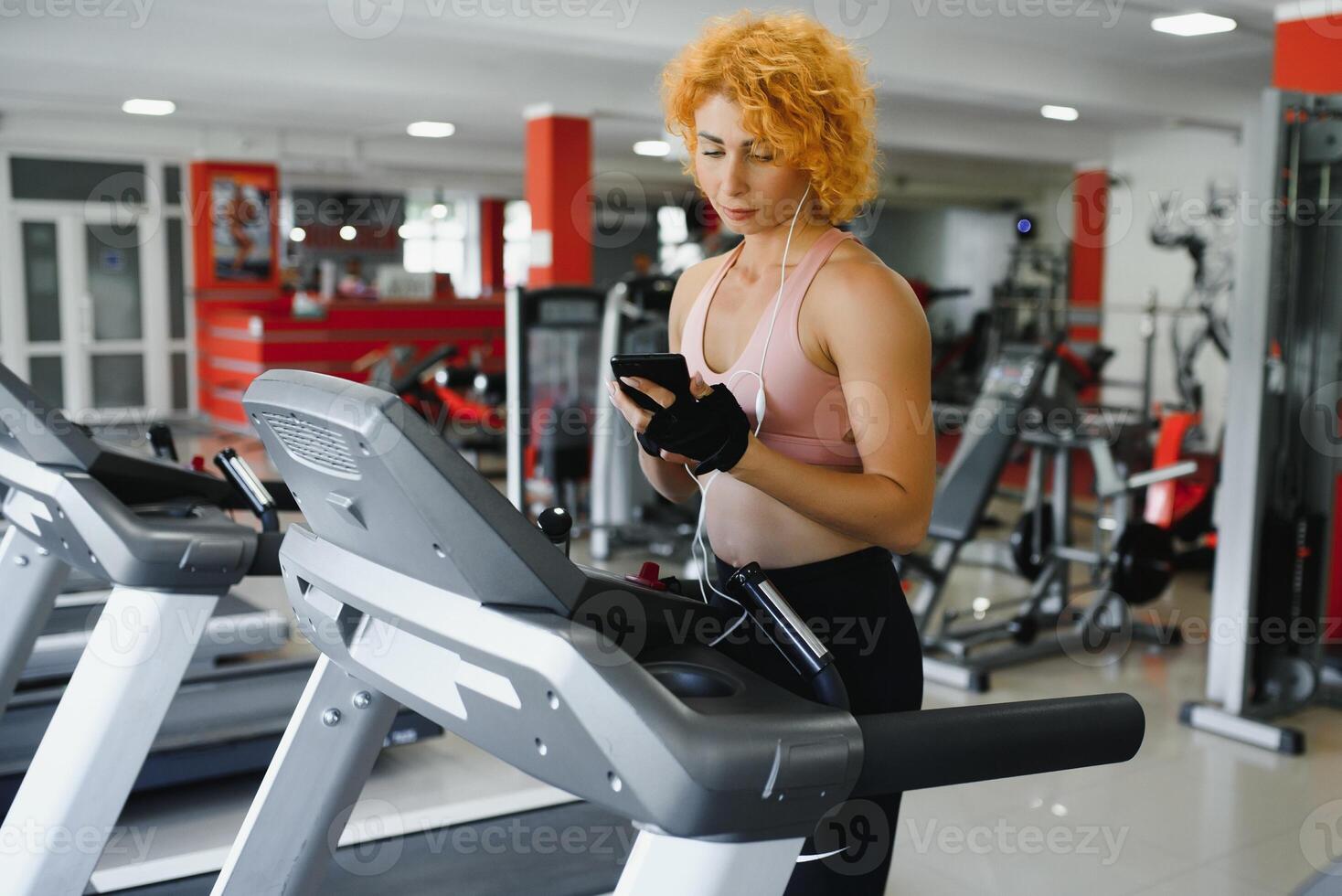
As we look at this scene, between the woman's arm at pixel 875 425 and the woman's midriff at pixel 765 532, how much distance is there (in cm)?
10

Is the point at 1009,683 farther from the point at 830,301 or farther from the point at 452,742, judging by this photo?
the point at 830,301

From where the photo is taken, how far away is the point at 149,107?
30.6ft

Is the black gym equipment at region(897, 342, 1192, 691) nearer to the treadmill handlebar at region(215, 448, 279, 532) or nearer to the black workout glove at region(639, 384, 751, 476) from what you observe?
the treadmill handlebar at region(215, 448, 279, 532)

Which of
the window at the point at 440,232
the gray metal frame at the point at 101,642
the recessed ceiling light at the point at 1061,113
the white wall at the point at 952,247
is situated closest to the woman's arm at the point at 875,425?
the gray metal frame at the point at 101,642

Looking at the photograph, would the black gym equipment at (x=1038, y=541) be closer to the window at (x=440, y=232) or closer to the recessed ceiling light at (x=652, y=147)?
the recessed ceiling light at (x=652, y=147)

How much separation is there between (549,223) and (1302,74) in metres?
5.29

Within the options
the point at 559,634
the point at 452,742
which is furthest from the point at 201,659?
the point at 559,634

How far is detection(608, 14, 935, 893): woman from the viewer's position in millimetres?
1152

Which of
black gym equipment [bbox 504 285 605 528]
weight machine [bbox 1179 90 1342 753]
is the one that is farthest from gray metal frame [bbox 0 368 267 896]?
black gym equipment [bbox 504 285 605 528]

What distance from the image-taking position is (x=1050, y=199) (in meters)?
16.2

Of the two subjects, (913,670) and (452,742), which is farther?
(452,742)

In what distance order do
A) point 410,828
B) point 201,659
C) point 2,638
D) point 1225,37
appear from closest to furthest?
point 2,638, point 410,828, point 201,659, point 1225,37

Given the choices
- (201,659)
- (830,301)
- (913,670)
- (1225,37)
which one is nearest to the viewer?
(830,301)

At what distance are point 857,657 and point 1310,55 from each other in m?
4.24
